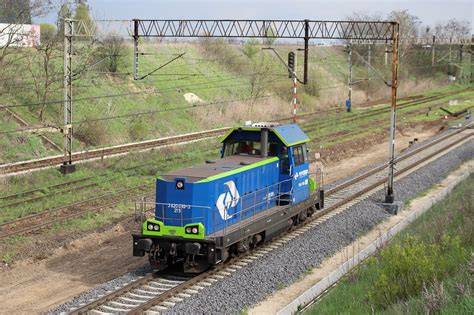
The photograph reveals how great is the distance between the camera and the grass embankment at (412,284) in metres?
9.70

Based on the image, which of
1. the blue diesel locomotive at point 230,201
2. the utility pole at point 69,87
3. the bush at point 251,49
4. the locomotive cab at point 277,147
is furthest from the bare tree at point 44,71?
the bush at point 251,49

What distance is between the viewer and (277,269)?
1535 centimetres

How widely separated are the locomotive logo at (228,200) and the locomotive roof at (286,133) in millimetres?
2493

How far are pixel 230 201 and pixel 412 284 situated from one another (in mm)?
5304

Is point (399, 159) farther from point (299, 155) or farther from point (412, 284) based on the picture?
point (412, 284)

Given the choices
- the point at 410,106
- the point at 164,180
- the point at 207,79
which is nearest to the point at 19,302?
the point at 164,180

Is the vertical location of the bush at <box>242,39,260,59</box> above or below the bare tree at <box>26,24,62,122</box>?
above

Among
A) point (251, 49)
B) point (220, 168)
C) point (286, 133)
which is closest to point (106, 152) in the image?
point (286, 133)

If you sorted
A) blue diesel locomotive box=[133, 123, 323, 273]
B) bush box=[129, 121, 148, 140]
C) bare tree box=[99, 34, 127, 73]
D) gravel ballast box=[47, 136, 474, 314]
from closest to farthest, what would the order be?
gravel ballast box=[47, 136, 474, 314]
blue diesel locomotive box=[133, 123, 323, 273]
bush box=[129, 121, 148, 140]
bare tree box=[99, 34, 127, 73]

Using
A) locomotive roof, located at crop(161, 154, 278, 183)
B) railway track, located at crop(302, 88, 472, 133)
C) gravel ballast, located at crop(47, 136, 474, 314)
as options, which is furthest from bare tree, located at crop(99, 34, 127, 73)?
locomotive roof, located at crop(161, 154, 278, 183)

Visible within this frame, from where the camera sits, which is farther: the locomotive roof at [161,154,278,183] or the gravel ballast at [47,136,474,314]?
the locomotive roof at [161,154,278,183]

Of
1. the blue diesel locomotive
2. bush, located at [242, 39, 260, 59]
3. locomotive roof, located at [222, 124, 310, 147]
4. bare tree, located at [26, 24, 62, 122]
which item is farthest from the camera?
bush, located at [242, 39, 260, 59]

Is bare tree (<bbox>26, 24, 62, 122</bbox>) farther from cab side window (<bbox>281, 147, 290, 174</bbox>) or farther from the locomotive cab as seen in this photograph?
cab side window (<bbox>281, 147, 290, 174</bbox>)

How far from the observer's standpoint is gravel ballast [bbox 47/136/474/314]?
1296cm
